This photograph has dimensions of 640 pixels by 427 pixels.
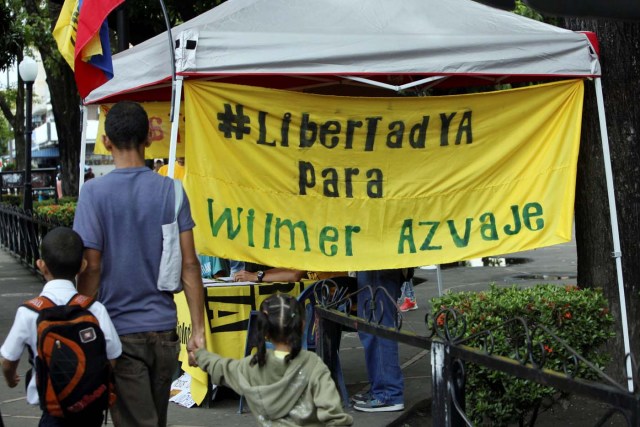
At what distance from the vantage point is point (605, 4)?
2.89m

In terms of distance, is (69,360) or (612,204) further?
(612,204)

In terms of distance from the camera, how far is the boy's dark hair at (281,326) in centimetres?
406

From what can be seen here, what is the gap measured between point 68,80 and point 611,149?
18.3m

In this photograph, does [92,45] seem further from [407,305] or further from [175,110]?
[407,305]

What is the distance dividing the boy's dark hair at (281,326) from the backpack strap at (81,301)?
705 millimetres

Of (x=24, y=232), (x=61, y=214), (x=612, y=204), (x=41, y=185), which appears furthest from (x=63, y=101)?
(x=612, y=204)

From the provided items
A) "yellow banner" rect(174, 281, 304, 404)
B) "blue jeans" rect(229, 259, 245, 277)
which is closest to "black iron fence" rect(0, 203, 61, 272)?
"blue jeans" rect(229, 259, 245, 277)

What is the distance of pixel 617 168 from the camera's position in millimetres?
7109

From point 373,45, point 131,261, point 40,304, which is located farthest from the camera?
point 373,45

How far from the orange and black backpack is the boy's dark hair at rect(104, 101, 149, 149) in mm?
806

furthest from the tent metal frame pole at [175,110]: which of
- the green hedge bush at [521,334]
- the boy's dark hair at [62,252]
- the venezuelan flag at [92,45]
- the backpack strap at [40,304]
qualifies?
the backpack strap at [40,304]

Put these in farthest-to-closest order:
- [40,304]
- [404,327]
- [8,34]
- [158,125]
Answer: [8,34] < [404,327] < [158,125] < [40,304]

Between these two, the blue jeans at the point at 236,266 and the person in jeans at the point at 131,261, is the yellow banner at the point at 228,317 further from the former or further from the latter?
the person in jeans at the point at 131,261

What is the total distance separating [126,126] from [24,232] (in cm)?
1462
